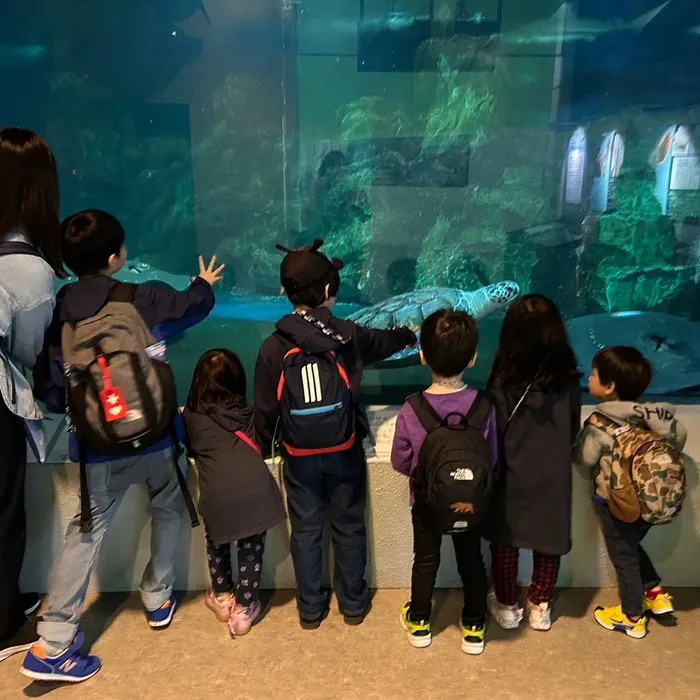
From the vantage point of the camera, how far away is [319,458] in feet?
6.49

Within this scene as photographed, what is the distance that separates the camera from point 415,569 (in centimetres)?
197

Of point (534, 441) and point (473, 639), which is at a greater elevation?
point (534, 441)

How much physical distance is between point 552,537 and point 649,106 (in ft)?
Result: 12.3

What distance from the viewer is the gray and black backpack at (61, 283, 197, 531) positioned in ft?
5.54

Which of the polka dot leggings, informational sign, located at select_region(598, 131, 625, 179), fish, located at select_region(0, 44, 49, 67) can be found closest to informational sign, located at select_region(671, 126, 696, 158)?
informational sign, located at select_region(598, 131, 625, 179)

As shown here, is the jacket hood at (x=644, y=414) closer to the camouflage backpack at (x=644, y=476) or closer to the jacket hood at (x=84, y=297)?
the camouflage backpack at (x=644, y=476)

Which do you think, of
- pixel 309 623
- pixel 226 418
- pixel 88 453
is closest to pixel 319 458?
pixel 226 418

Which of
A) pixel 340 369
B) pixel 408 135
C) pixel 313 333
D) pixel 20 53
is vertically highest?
pixel 20 53

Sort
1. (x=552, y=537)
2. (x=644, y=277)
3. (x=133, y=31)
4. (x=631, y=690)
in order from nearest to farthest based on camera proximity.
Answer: (x=631, y=690) < (x=552, y=537) < (x=133, y=31) < (x=644, y=277)

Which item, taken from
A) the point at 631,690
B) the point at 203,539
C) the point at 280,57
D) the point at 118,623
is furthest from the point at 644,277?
the point at 118,623

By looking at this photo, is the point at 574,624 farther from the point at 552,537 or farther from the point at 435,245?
the point at 435,245

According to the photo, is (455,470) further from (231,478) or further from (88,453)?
(88,453)

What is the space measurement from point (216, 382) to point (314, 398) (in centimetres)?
36

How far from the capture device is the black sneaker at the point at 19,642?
195 cm
